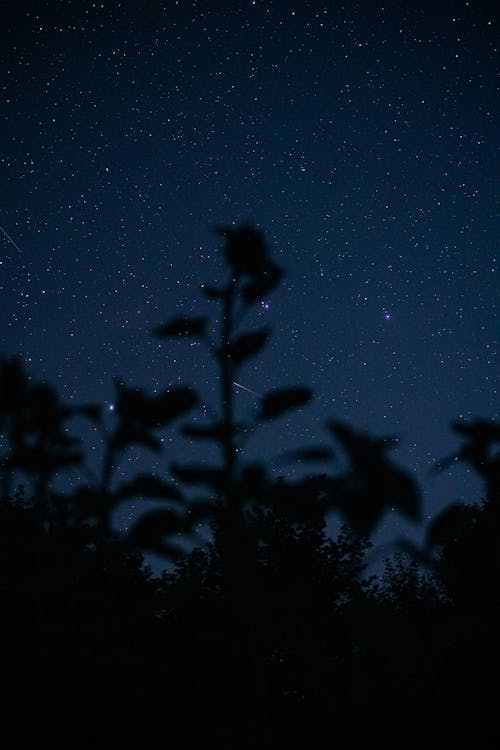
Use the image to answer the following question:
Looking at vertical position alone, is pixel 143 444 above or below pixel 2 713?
above

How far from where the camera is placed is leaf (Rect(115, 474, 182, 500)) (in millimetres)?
4086

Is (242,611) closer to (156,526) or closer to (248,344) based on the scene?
(156,526)

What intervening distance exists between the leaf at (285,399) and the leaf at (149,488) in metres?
1.14

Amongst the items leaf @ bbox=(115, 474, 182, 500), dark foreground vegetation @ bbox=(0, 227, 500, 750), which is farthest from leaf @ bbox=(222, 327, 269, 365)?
leaf @ bbox=(115, 474, 182, 500)

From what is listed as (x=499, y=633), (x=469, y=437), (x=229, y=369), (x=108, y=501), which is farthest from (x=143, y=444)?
(x=499, y=633)

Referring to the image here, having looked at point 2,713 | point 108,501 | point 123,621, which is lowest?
point 2,713

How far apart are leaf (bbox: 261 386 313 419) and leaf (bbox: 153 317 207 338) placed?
955 millimetres

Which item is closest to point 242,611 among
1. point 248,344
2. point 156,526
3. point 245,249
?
point 156,526

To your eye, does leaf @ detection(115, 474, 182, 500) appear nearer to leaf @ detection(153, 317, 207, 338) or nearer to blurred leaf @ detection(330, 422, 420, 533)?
leaf @ detection(153, 317, 207, 338)

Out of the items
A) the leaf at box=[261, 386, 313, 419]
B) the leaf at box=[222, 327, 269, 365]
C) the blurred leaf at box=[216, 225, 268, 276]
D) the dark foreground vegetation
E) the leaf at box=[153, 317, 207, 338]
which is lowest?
the dark foreground vegetation

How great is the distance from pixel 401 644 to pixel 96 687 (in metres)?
3.05

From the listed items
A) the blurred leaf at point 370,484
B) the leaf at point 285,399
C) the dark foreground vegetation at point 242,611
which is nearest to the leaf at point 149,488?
the dark foreground vegetation at point 242,611

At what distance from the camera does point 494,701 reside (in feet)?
12.5

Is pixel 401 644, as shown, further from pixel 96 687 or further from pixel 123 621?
pixel 123 621
